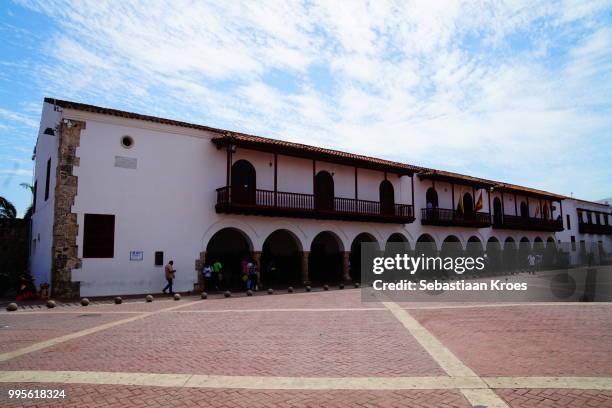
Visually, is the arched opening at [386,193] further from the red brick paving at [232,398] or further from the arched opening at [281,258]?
the red brick paving at [232,398]

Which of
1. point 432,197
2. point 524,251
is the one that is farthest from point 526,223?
point 432,197

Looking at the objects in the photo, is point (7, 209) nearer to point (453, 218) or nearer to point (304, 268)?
point (304, 268)

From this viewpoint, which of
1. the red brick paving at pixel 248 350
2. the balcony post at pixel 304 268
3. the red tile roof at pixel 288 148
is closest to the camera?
the red brick paving at pixel 248 350

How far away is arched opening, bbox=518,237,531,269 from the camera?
31.3 m

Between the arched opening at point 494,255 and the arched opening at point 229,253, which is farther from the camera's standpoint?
the arched opening at point 494,255

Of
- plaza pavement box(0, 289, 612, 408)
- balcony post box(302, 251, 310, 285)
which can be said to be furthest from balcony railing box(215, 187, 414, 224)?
plaza pavement box(0, 289, 612, 408)

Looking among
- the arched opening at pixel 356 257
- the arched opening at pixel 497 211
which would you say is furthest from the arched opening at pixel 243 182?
the arched opening at pixel 497 211

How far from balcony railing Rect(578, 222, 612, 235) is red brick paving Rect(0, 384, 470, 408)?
4248 centimetres

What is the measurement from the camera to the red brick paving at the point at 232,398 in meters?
4.52

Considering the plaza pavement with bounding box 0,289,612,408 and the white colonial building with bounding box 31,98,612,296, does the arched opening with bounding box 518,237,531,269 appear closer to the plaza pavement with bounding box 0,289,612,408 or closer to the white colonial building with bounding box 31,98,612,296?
the white colonial building with bounding box 31,98,612,296

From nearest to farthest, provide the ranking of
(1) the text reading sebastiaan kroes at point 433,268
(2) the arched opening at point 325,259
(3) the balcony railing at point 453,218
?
(1) the text reading sebastiaan kroes at point 433,268
(2) the arched opening at point 325,259
(3) the balcony railing at point 453,218

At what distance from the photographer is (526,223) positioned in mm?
30828

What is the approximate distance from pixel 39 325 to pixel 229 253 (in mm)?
10833

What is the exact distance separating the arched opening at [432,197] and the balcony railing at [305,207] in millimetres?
2858
